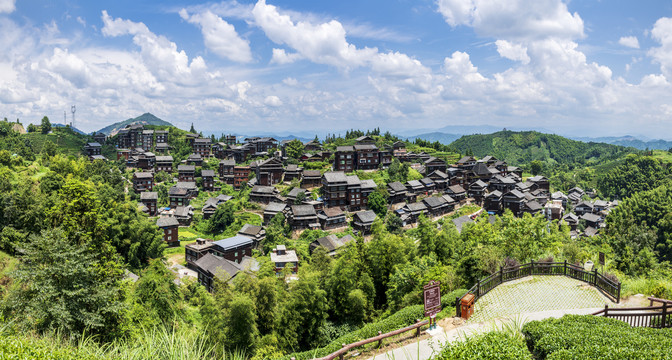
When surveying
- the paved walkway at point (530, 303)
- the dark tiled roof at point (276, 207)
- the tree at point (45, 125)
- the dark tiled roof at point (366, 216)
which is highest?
the tree at point (45, 125)

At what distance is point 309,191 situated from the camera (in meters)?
49.5

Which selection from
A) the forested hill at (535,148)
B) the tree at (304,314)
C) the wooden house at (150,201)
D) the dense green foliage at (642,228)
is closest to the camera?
the tree at (304,314)

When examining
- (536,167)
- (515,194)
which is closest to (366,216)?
(515,194)

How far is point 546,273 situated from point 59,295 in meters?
18.4

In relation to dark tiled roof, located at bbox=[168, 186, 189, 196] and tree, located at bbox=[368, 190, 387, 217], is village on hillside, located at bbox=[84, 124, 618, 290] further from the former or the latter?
tree, located at bbox=[368, 190, 387, 217]

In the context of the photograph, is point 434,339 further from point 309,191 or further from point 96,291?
point 309,191

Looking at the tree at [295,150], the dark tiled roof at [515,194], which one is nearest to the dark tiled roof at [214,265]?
the tree at [295,150]

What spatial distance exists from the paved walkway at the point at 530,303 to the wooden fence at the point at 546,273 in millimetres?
208

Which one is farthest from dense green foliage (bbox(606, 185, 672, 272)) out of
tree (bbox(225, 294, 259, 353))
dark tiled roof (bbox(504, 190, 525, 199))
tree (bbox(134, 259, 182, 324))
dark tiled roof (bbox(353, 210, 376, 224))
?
tree (bbox(134, 259, 182, 324))

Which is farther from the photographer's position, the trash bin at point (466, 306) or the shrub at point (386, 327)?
the shrub at point (386, 327)

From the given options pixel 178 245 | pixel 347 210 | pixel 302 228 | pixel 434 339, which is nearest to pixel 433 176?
pixel 347 210

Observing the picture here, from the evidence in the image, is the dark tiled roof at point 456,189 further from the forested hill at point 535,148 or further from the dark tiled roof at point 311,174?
the forested hill at point 535,148

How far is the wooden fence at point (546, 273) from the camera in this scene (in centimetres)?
1215

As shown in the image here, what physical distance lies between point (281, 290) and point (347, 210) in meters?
28.5
